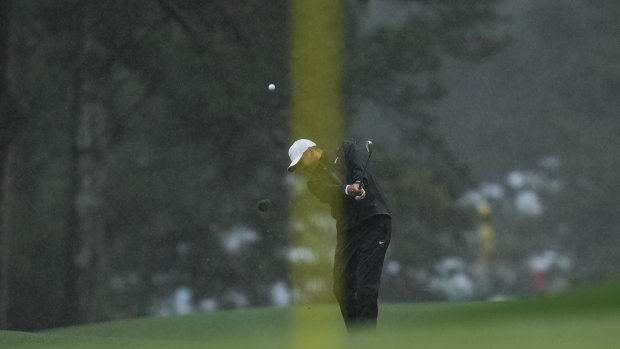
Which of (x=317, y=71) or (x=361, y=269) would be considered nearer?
(x=361, y=269)

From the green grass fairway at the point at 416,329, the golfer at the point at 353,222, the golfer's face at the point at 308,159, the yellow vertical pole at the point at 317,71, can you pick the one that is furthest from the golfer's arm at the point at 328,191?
the yellow vertical pole at the point at 317,71

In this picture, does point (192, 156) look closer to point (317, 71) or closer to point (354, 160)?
point (317, 71)

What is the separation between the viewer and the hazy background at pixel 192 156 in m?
24.8

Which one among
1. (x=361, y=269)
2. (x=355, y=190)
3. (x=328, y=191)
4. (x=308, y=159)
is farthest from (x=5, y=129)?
(x=355, y=190)

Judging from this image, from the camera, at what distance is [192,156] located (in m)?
29.2

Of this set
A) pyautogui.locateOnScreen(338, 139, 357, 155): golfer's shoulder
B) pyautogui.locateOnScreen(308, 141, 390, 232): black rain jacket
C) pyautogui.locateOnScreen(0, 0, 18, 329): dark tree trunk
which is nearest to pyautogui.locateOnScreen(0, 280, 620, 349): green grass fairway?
pyautogui.locateOnScreen(308, 141, 390, 232): black rain jacket

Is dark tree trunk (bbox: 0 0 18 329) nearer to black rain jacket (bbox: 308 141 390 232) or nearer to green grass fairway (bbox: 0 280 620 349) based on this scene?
green grass fairway (bbox: 0 280 620 349)

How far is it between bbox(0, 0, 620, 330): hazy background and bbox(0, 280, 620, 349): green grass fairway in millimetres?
6802

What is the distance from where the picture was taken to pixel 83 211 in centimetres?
2714

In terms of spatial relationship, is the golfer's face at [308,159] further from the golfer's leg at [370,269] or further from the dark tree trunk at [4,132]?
the dark tree trunk at [4,132]

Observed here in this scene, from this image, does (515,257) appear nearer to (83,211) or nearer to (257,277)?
(257,277)

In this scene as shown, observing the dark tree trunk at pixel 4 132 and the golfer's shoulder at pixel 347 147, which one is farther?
the dark tree trunk at pixel 4 132

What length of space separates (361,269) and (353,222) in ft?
1.15

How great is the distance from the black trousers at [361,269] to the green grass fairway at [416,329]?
0.63 ft
